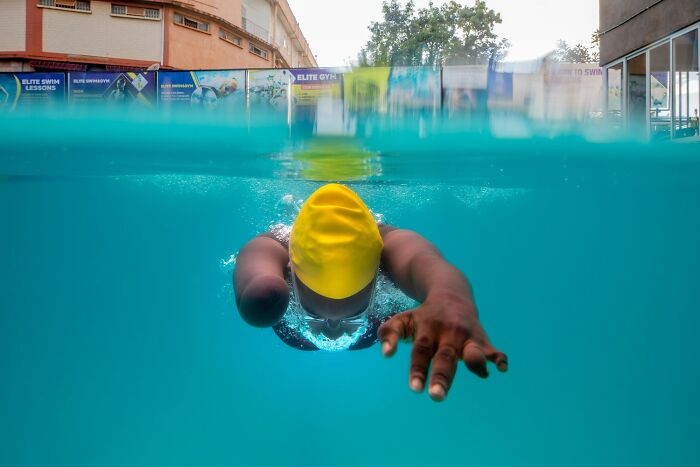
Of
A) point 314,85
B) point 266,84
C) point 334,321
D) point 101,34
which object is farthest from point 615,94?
point 101,34

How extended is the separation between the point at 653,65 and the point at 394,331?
488 inches

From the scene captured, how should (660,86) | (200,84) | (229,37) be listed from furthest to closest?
(229,37) < (200,84) < (660,86)

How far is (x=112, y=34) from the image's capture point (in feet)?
83.4

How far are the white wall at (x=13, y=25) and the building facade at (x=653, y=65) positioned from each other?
80.0ft

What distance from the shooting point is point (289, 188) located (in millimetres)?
12844

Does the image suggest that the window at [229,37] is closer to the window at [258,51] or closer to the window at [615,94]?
the window at [258,51]

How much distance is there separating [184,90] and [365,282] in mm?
13109

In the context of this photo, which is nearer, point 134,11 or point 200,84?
point 200,84

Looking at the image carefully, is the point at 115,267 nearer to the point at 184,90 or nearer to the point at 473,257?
the point at 184,90

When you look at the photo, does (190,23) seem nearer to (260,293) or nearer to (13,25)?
(13,25)

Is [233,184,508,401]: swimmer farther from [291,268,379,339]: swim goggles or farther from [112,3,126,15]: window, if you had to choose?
[112,3,126,15]: window

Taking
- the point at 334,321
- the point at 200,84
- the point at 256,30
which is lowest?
the point at 334,321

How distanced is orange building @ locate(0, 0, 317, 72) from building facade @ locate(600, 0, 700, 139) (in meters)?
20.5

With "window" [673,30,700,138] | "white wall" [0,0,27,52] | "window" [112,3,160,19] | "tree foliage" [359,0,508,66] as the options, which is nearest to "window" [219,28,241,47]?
"window" [112,3,160,19]
